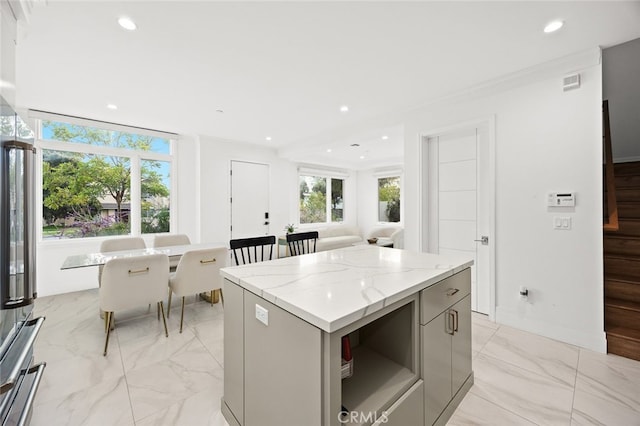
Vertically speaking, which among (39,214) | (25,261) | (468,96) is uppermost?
(468,96)

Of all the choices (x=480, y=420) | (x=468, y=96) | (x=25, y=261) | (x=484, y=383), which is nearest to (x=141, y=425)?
(x=25, y=261)

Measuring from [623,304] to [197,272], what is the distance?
4.09m

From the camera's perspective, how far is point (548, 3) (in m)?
1.77

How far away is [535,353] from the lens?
227 cm

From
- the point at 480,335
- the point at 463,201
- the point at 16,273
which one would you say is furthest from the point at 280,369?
the point at 463,201

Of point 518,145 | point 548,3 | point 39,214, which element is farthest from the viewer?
point 39,214

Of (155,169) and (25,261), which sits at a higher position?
(155,169)

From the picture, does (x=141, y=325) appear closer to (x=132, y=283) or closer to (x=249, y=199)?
(x=132, y=283)

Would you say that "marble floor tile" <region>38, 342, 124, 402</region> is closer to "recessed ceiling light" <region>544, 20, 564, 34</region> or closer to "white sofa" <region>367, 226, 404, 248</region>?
"recessed ceiling light" <region>544, 20, 564, 34</region>

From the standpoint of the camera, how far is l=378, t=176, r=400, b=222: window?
7.25 meters

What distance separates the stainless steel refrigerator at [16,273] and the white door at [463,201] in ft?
11.4

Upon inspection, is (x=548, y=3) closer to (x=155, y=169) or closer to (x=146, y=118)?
(x=146, y=118)

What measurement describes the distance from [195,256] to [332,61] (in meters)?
2.37

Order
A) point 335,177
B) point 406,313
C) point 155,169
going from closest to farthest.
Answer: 1. point 406,313
2. point 155,169
3. point 335,177
